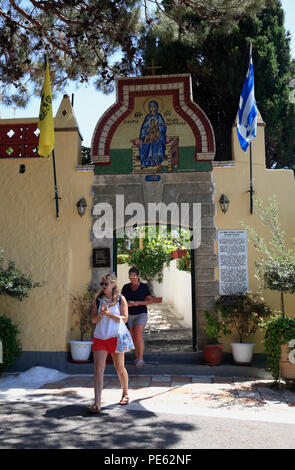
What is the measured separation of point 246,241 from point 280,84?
604cm

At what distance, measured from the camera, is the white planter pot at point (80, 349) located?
24.2 ft

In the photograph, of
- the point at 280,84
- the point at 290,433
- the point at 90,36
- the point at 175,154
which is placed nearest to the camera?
the point at 290,433

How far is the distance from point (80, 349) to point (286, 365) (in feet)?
11.3

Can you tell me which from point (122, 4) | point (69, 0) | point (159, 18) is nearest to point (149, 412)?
point (69, 0)

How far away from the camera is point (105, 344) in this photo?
4832 mm

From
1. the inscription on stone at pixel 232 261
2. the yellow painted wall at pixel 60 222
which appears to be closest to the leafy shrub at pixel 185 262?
the inscription on stone at pixel 232 261

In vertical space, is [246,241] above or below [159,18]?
below

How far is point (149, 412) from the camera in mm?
4805

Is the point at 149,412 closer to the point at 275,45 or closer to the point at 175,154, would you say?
the point at 175,154

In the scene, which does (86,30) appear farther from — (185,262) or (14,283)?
(185,262)

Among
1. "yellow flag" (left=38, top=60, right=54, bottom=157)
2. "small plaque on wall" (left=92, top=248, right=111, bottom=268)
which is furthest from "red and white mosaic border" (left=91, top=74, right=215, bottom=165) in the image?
"small plaque on wall" (left=92, top=248, right=111, bottom=268)

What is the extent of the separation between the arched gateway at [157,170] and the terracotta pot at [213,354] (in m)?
0.33

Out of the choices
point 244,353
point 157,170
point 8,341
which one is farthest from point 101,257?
point 244,353

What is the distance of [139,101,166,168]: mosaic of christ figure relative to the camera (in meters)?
8.07
